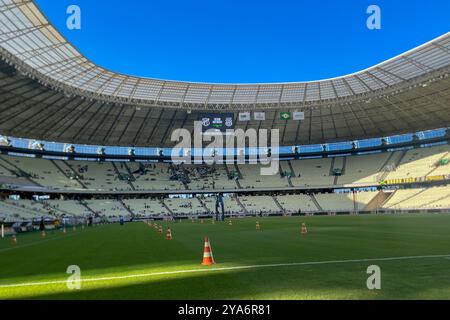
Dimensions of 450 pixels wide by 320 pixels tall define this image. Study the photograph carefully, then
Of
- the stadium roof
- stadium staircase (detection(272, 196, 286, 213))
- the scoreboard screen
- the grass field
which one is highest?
the stadium roof

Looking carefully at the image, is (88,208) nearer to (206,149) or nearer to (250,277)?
(206,149)

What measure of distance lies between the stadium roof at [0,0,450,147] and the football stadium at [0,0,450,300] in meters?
0.22

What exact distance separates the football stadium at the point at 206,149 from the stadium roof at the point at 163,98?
22 cm

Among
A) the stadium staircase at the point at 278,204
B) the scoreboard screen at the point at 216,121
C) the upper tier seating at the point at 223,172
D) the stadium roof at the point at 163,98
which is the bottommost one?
the stadium staircase at the point at 278,204

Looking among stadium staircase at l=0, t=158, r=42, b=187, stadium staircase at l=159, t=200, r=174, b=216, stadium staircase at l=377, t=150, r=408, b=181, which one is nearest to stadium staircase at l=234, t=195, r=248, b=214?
stadium staircase at l=159, t=200, r=174, b=216

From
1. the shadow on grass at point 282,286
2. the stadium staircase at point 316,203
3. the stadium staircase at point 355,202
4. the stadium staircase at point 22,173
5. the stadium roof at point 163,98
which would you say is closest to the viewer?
the shadow on grass at point 282,286

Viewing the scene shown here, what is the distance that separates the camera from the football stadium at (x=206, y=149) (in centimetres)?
4262

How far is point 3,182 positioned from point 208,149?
4466cm

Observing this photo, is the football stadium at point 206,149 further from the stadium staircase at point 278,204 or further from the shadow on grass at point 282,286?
the shadow on grass at point 282,286

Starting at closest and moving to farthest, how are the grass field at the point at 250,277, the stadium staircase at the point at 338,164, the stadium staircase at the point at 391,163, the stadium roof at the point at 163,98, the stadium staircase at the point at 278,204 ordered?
the grass field at the point at 250,277 < the stadium roof at the point at 163,98 < the stadium staircase at the point at 391,163 < the stadium staircase at the point at 278,204 < the stadium staircase at the point at 338,164

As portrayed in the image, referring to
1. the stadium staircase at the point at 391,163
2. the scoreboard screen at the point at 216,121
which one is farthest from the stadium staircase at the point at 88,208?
the stadium staircase at the point at 391,163

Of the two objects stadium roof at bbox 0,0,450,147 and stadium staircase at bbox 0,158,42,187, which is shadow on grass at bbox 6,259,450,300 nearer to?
stadium roof at bbox 0,0,450,147

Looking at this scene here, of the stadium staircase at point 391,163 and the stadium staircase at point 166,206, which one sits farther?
the stadium staircase at point 166,206

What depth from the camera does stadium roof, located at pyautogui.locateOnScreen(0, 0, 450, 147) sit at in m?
44.4
